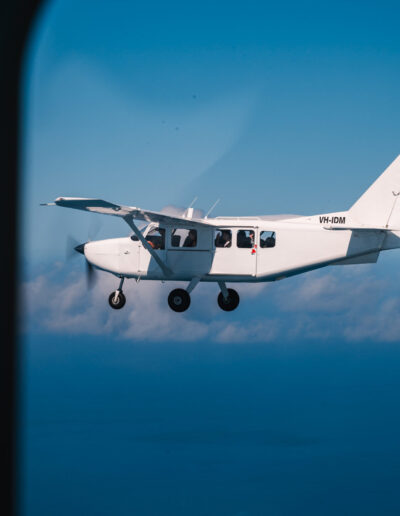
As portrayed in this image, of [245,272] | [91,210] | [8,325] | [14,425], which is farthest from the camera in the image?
[245,272]

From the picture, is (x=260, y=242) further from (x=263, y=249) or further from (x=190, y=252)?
(x=190, y=252)

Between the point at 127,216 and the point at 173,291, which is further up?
the point at 127,216

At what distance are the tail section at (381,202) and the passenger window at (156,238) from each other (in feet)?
21.0

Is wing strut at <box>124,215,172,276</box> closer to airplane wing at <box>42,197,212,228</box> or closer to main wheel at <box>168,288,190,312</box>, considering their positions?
airplane wing at <box>42,197,212,228</box>

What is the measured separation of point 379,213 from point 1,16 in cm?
1740

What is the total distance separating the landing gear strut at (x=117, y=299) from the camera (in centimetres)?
2162

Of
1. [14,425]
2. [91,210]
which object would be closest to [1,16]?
[14,425]

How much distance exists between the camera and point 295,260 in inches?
796

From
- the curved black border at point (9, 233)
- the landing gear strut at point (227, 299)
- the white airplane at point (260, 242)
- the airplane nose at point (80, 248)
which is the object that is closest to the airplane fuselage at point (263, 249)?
the white airplane at point (260, 242)

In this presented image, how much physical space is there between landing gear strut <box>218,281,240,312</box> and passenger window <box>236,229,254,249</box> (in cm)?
200

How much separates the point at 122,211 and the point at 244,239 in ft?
13.3

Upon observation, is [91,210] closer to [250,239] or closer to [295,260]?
[250,239]

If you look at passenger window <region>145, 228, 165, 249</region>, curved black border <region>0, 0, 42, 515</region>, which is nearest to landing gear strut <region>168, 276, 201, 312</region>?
passenger window <region>145, 228, 165, 249</region>

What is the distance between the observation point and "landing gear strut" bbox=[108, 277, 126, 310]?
21.6 metres
